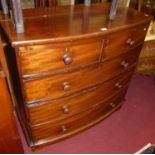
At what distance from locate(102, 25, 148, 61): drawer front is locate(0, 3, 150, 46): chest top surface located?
0.06 metres

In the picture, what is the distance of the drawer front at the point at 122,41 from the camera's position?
3.72ft

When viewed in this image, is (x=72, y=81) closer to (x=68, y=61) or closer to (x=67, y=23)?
(x=68, y=61)

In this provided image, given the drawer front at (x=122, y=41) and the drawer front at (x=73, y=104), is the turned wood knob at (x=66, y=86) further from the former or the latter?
the drawer front at (x=122, y=41)

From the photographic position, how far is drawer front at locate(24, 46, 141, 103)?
3.46ft

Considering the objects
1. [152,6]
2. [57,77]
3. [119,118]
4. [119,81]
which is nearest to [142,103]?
[119,118]

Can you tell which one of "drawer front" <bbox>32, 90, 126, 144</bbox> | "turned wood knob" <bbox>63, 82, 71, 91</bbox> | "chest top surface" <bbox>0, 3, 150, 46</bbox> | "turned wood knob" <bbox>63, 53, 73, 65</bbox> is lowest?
"drawer front" <bbox>32, 90, 126, 144</bbox>

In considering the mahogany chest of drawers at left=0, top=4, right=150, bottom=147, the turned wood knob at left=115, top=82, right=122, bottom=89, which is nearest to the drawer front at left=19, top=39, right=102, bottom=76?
the mahogany chest of drawers at left=0, top=4, right=150, bottom=147

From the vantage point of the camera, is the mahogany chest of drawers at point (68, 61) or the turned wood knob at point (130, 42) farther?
the turned wood knob at point (130, 42)

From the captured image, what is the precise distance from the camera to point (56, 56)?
97cm

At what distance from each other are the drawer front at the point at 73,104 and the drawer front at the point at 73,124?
7cm

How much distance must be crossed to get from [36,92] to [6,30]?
1.29ft

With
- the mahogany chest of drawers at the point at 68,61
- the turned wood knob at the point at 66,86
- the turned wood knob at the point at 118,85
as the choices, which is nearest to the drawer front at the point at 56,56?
the mahogany chest of drawers at the point at 68,61

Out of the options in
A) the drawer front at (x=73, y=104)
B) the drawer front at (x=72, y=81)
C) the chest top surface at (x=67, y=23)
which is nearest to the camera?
the chest top surface at (x=67, y=23)

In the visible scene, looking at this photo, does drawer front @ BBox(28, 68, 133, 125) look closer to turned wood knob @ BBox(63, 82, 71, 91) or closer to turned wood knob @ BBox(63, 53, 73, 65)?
turned wood knob @ BBox(63, 82, 71, 91)
